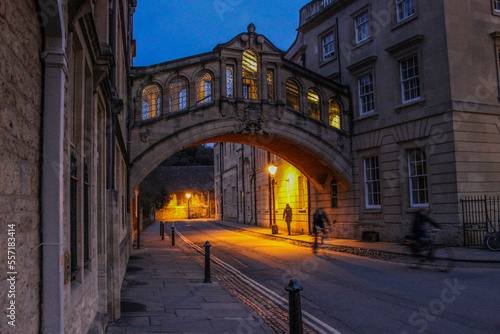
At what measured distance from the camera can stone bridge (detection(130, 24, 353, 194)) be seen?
58.7ft

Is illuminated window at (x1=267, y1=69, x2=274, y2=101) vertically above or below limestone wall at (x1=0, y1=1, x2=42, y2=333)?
above

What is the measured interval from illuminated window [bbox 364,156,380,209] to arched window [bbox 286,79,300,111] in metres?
4.50

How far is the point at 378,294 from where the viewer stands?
26.5ft

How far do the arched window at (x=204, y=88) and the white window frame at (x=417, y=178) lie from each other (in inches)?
362

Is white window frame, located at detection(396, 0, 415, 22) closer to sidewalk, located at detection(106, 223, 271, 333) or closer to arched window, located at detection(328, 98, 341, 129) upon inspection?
arched window, located at detection(328, 98, 341, 129)

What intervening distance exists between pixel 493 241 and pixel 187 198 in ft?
177

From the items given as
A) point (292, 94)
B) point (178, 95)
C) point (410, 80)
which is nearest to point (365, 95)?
point (410, 80)

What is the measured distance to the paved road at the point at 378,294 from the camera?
609cm

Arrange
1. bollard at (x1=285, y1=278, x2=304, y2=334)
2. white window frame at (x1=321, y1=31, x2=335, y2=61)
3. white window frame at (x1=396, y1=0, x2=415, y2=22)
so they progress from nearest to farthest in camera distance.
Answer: bollard at (x1=285, y1=278, x2=304, y2=334) → white window frame at (x1=396, y1=0, x2=415, y2=22) → white window frame at (x1=321, y1=31, x2=335, y2=61)

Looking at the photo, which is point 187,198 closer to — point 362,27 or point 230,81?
point 230,81

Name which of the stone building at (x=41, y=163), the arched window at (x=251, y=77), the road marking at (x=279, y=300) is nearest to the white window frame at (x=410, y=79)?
the arched window at (x=251, y=77)

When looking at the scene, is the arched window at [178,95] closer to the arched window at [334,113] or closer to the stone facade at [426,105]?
the arched window at [334,113]

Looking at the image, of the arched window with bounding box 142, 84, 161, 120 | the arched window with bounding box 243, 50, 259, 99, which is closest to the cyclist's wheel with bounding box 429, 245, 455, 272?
the arched window with bounding box 243, 50, 259, 99

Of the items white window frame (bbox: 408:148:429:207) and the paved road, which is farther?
white window frame (bbox: 408:148:429:207)
